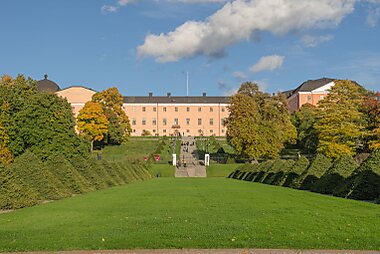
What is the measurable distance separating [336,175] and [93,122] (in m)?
59.8

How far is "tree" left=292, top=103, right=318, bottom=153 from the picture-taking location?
2640 inches

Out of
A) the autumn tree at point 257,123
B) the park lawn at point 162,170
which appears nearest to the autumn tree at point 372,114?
the autumn tree at point 257,123

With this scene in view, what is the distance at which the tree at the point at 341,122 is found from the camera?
1994 inches

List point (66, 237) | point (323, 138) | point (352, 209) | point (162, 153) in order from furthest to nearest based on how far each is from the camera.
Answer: point (162, 153), point (323, 138), point (352, 209), point (66, 237)

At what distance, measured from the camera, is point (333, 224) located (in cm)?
1059

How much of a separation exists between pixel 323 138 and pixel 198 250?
46.2m

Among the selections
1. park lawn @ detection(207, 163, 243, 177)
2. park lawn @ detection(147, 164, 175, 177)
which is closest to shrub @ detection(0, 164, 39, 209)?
park lawn @ detection(147, 164, 175, 177)

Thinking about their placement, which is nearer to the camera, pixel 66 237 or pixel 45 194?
pixel 66 237

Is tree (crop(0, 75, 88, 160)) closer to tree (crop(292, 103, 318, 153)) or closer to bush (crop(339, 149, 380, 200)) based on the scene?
bush (crop(339, 149, 380, 200))

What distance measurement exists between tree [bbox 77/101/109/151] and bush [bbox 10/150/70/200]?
56.8 m

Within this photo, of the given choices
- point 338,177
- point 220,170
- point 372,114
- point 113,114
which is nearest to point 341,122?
point 372,114

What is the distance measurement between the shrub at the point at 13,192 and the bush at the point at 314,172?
44.2 feet

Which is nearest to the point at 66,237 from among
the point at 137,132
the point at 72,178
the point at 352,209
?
the point at 352,209

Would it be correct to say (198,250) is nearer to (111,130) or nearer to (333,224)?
(333,224)
